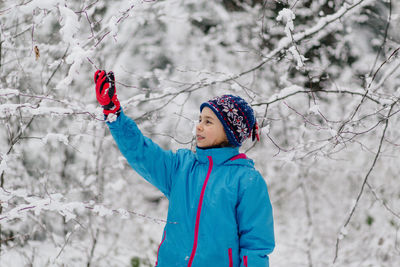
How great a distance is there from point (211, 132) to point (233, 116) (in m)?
0.14

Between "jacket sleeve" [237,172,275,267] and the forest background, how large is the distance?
81 cm

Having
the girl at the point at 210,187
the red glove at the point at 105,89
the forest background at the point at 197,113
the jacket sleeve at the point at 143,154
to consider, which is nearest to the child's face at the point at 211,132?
→ the girl at the point at 210,187

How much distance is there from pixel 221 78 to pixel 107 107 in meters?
1.35

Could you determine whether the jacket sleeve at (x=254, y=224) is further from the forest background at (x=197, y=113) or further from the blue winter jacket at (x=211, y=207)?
the forest background at (x=197, y=113)

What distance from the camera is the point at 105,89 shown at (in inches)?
67.9

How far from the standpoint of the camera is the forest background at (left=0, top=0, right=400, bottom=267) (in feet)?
10.2

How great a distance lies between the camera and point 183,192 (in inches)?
77.9

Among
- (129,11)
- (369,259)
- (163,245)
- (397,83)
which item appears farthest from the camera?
(369,259)

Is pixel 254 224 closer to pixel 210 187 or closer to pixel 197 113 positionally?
pixel 210 187

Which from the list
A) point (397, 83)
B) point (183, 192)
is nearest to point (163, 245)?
point (183, 192)

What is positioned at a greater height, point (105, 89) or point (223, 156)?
point (105, 89)

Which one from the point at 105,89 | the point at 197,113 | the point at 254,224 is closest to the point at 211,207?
the point at 254,224

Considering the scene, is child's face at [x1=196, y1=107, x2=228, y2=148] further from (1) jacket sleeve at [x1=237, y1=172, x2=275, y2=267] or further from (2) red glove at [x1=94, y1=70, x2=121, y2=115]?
(2) red glove at [x1=94, y1=70, x2=121, y2=115]

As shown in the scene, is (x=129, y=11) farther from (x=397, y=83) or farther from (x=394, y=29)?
(x=394, y=29)
